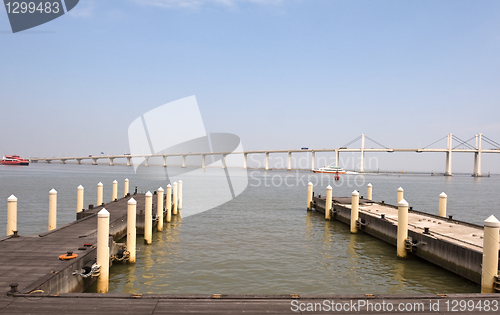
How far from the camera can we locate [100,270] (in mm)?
10469

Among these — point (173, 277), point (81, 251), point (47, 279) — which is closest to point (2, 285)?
point (47, 279)

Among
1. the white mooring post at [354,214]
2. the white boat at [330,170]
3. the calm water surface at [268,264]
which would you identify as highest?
the white mooring post at [354,214]

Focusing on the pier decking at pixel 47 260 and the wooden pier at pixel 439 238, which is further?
the wooden pier at pixel 439 238

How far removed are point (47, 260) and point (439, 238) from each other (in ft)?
46.4

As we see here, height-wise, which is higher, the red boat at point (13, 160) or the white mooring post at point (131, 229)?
the white mooring post at point (131, 229)

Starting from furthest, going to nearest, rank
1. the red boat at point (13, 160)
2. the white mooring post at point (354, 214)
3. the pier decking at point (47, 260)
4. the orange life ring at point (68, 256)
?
the red boat at point (13, 160)
the white mooring post at point (354, 214)
the orange life ring at point (68, 256)
the pier decking at point (47, 260)

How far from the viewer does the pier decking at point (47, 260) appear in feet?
28.9

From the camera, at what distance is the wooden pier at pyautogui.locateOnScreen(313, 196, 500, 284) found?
12695mm

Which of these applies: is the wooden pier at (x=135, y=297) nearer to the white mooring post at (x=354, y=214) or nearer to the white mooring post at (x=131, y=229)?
the white mooring post at (x=131, y=229)

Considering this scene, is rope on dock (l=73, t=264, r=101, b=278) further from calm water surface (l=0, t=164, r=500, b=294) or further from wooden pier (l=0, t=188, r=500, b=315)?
calm water surface (l=0, t=164, r=500, b=294)

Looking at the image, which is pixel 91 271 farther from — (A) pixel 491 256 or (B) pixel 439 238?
(B) pixel 439 238

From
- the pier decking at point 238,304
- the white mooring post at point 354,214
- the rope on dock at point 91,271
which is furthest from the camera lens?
the white mooring post at point 354,214

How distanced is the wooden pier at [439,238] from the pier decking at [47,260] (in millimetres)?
12324

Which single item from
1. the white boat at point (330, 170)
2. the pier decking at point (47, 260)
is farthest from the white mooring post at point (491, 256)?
the white boat at point (330, 170)
